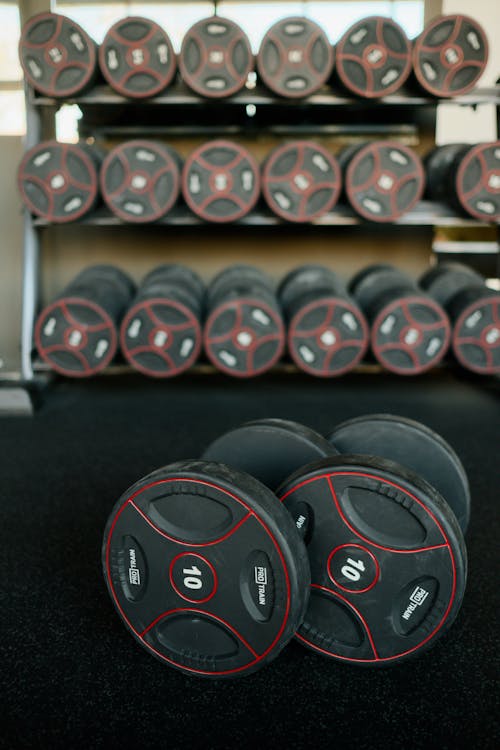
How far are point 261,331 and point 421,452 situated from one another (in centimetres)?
99

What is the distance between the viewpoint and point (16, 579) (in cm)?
115

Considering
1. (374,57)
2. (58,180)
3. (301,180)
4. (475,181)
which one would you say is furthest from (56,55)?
(475,181)

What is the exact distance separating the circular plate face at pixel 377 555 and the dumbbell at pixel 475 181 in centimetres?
150

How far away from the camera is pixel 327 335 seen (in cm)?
202

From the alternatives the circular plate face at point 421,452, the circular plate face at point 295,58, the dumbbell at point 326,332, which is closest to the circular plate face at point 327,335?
the dumbbell at point 326,332

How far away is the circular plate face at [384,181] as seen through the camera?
2.02m

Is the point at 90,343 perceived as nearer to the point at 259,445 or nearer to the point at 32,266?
the point at 32,266

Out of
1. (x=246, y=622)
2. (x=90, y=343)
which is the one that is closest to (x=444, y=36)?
Result: (x=90, y=343)

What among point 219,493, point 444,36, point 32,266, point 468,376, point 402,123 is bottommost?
point 468,376

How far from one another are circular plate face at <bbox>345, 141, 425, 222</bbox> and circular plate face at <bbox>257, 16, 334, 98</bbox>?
0.95 ft

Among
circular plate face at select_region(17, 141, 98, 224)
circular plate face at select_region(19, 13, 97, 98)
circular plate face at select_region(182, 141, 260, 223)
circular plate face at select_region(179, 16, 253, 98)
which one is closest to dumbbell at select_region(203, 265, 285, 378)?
circular plate face at select_region(182, 141, 260, 223)

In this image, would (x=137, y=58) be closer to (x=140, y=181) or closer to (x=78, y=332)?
(x=140, y=181)

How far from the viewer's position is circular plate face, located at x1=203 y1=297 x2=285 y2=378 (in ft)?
6.50

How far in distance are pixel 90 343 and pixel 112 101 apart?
831mm
